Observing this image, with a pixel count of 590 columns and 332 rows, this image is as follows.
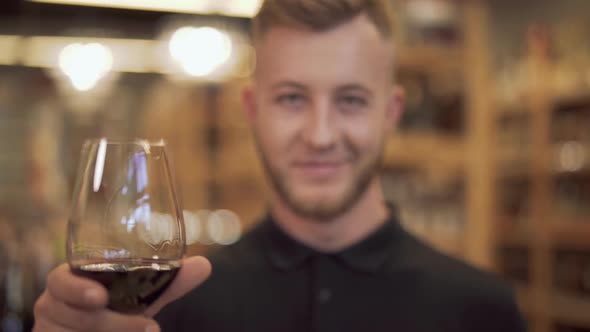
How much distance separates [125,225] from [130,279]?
0.07m

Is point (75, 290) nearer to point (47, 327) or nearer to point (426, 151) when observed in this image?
point (47, 327)

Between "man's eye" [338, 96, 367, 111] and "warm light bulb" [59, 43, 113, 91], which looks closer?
"man's eye" [338, 96, 367, 111]

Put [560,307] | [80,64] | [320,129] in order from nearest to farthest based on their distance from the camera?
[320,129] → [560,307] → [80,64]

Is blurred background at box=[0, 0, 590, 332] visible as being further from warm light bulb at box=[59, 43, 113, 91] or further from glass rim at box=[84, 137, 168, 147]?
glass rim at box=[84, 137, 168, 147]

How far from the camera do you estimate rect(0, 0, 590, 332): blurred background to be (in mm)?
3553

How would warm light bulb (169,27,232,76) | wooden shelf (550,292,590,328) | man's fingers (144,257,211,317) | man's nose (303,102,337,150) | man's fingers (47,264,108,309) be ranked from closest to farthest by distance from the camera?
1. man's fingers (47,264,108,309)
2. man's fingers (144,257,211,317)
3. man's nose (303,102,337,150)
4. wooden shelf (550,292,590,328)
5. warm light bulb (169,27,232,76)

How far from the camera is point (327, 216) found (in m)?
1.60

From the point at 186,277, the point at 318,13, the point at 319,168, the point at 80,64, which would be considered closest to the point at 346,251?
the point at 319,168

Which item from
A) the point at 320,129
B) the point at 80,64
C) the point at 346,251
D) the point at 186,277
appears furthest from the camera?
the point at 80,64

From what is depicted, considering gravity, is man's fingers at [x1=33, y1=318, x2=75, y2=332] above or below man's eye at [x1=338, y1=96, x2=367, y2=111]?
below

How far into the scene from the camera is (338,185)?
1585 mm

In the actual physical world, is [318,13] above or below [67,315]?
above

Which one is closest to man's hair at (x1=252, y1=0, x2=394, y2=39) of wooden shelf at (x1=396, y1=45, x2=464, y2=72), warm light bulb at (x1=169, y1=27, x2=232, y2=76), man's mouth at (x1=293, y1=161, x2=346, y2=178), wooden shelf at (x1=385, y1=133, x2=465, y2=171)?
man's mouth at (x1=293, y1=161, x2=346, y2=178)

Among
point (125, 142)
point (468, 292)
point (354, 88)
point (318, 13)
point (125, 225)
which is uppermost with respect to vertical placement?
point (318, 13)
